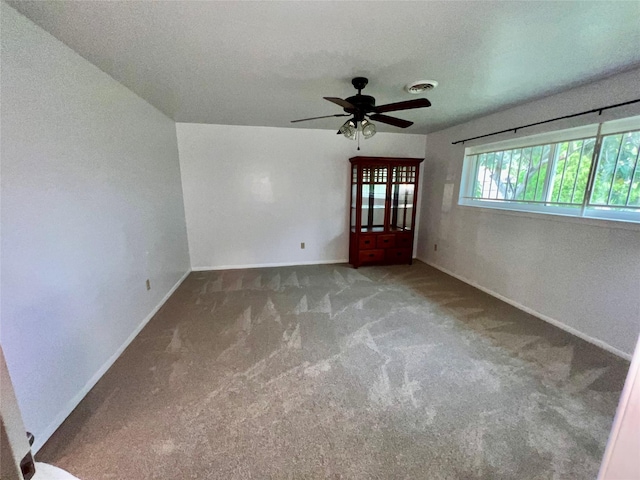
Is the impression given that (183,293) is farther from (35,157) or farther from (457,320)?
(457,320)

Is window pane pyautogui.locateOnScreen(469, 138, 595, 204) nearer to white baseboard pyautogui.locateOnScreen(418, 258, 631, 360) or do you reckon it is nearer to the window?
the window

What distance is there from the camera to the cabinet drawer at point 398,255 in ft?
14.3

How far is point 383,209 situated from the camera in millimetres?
4262

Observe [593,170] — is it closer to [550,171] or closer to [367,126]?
[550,171]

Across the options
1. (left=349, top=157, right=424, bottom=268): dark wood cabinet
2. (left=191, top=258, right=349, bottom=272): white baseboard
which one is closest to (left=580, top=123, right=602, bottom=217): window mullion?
(left=349, top=157, right=424, bottom=268): dark wood cabinet

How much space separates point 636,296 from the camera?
202 cm

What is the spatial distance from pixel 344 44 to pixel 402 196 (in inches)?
115

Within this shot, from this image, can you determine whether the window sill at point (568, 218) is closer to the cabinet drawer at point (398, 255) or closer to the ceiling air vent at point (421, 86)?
the cabinet drawer at point (398, 255)

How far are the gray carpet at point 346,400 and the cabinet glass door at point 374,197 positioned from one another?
1.78m

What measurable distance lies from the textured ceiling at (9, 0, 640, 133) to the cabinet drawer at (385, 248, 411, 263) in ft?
7.83

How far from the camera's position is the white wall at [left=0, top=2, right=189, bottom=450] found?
1.32 meters

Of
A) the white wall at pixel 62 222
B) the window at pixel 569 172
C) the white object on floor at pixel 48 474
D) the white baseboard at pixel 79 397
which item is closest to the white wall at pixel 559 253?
the window at pixel 569 172

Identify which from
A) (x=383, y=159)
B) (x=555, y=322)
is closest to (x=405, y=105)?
(x=383, y=159)

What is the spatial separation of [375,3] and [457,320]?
264 centimetres
